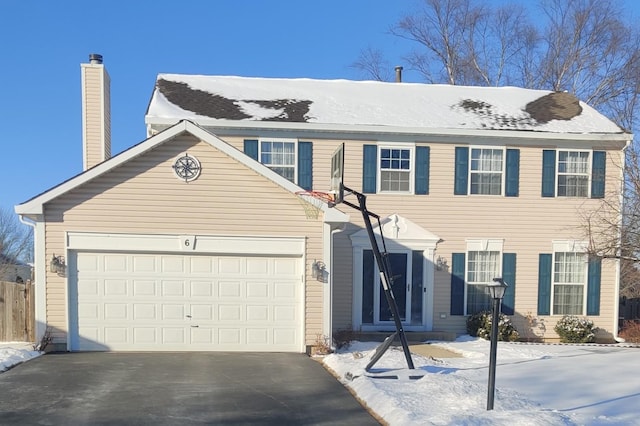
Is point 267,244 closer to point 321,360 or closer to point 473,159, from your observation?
point 321,360

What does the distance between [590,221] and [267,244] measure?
8811 mm

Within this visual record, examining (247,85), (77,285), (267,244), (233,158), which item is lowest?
(77,285)

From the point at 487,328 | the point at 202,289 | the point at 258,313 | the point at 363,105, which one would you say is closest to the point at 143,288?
the point at 202,289

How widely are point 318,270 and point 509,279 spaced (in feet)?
19.0

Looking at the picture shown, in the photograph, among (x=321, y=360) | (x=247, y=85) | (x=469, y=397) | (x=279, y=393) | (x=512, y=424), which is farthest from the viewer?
(x=247, y=85)

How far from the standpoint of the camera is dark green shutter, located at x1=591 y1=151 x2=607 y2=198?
13.7 meters

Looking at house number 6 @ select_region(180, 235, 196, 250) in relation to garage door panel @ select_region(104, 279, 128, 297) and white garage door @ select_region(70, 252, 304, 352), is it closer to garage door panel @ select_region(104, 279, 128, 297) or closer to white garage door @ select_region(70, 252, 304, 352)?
white garage door @ select_region(70, 252, 304, 352)

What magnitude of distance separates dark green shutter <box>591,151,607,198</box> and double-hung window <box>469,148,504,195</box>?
249cm

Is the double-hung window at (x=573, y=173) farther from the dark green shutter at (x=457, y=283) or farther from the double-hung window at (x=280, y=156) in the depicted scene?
the double-hung window at (x=280, y=156)

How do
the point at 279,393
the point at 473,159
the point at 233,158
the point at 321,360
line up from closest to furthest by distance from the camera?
the point at 279,393 < the point at 321,360 < the point at 233,158 < the point at 473,159

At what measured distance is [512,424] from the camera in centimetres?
564

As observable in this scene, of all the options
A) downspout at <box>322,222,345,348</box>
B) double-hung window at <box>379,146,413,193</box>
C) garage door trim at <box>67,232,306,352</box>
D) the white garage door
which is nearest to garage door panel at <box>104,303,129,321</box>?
the white garage door

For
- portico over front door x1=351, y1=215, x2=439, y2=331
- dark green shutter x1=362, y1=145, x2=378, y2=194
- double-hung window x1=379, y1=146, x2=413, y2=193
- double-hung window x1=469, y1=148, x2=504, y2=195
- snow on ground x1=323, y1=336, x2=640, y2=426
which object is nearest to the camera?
snow on ground x1=323, y1=336, x2=640, y2=426

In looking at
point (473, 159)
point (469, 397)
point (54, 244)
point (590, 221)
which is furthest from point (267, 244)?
point (590, 221)
